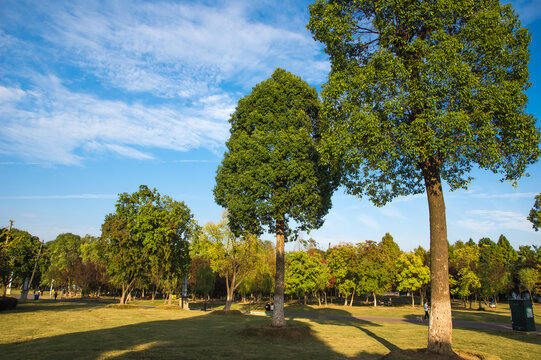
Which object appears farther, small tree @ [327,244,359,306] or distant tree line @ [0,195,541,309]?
small tree @ [327,244,359,306]

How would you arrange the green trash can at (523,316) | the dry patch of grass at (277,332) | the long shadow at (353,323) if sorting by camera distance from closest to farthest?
1. the long shadow at (353,323)
2. the dry patch of grass at (277,332)
3. the green trash can at (523,316)

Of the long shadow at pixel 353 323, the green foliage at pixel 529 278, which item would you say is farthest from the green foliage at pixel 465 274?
the long shadow at pixel 353 323

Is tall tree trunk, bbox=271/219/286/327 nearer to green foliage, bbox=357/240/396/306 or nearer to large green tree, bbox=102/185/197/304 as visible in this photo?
large green tree, bbox=102/185/197/304

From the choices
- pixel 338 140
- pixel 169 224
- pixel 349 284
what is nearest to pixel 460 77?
pixel 338 140

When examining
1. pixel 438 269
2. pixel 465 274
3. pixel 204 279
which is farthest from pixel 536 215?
pixel 204 279

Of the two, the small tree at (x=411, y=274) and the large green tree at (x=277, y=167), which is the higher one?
the large green tree at (x=277, y=167)

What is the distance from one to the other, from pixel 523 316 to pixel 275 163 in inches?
785

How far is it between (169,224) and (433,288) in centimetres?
3476

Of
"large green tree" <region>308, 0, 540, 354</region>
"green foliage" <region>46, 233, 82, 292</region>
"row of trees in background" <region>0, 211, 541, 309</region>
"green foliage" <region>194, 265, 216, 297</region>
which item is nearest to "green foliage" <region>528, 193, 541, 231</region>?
"row of trees in background" <region>0, 211, 541, 309</region>

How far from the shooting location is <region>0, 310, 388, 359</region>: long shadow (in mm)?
10234

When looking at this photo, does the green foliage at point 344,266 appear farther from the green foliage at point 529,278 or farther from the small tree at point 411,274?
the green foliage at point 529,278

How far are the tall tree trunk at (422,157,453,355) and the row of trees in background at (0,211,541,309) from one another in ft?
88.2

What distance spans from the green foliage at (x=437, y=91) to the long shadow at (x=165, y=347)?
795 cm

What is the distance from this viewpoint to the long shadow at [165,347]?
1023 cm
